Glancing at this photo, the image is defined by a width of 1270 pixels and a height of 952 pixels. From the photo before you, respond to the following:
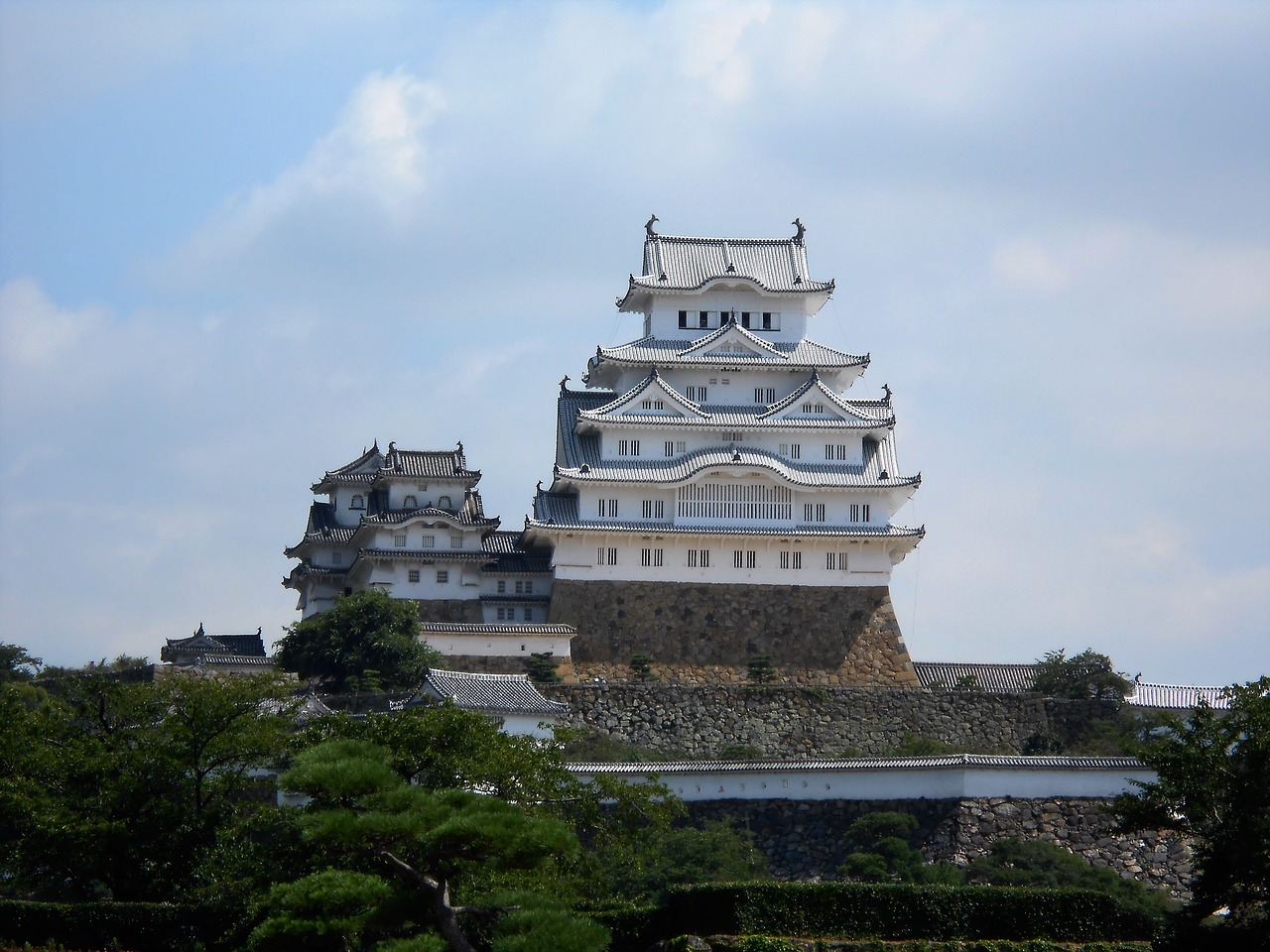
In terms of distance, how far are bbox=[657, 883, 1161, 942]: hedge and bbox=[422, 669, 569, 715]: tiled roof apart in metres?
12.3

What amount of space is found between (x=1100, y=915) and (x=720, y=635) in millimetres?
21717

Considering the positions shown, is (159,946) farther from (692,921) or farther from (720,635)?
(720,635)

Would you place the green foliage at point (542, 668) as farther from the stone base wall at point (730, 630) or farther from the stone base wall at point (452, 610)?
the stone base wall at point (452, 610)

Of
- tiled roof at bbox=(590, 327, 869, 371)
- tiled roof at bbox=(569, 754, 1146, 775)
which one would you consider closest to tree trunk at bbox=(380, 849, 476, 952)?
tiled roof at bbox=(569, 754, 1146, 775)

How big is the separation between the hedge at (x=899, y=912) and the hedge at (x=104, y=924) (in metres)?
7.01

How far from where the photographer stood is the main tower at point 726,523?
5138 centimetres

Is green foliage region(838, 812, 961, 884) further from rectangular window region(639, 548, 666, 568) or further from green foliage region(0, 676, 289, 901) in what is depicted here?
rectangular window region(639, 548, 666, 568)

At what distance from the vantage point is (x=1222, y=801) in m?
30.2

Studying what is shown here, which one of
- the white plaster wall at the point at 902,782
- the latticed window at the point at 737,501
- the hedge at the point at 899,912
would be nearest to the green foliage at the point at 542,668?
the latticed window at the point at 737,501

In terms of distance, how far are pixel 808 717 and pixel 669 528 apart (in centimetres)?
693

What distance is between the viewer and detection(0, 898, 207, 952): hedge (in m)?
30.7

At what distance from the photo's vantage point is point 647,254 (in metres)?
58.3

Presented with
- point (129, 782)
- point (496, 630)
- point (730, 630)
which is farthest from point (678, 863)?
point (730, 630)

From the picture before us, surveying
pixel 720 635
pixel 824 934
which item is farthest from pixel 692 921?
pixel 720 635
